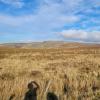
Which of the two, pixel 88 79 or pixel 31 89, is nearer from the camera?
pixel 31 89

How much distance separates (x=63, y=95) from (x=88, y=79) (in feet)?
7.17

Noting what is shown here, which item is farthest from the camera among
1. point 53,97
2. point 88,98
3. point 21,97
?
point 21,97

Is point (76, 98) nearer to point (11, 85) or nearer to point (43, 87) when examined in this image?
point (43, 87)

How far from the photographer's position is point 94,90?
34.3 feet

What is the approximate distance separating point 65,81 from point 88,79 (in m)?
1.11

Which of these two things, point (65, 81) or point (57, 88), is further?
point (65, 81)

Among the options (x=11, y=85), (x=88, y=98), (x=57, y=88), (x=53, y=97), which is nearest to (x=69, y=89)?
(x=57, y=88)

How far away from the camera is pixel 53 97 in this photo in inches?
304

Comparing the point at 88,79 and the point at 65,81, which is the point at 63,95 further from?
the point at 88,79

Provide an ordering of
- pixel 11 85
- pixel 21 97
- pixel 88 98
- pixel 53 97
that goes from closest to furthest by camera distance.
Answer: pixel 53 97 → pixel 88 98 → pixel 21 97 → pixel 11 85

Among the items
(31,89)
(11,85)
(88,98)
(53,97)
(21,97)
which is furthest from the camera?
(11,85)

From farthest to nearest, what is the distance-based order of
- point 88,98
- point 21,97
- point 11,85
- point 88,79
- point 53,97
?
point 88,79 → point 11,85 → point 21,97 → point 88,98 → point 53,97

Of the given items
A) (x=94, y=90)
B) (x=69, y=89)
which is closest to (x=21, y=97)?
(x=69, y=89)

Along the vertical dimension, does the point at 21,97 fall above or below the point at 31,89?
below
